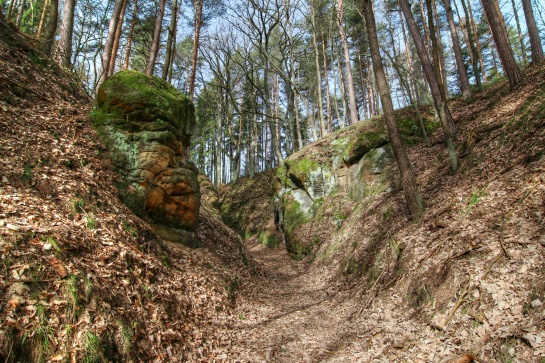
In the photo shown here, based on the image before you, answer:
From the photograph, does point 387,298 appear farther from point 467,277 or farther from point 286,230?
point 286,230

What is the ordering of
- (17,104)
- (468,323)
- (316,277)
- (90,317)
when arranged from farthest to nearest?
(316,277), (17,104), (468,323), (90,317)

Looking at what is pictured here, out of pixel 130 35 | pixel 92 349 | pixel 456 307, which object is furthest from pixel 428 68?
pixel 130 35

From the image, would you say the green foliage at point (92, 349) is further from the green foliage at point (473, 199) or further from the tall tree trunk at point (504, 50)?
the tall tree trunk at point (504, 50)

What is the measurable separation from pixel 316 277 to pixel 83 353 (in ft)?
25.5

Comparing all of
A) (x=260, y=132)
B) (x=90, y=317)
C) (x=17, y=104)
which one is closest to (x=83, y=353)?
(x=90, y=317)

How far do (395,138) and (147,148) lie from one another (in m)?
6.70

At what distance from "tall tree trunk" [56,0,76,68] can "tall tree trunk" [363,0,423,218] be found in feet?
32.0

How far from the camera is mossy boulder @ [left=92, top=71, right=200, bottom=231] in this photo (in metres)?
7.42

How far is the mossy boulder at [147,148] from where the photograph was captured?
7418 mm

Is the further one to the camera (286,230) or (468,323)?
(286,230)

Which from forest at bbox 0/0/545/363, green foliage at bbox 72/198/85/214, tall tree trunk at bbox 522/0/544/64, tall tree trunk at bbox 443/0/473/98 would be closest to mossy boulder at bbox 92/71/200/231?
forest at bbox 0/0/545/363

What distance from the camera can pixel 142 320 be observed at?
4.36m

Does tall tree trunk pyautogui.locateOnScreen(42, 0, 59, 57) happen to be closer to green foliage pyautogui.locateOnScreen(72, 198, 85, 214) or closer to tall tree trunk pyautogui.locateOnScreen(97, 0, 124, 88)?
tall tree trunk pyautogui.locateOnScreen(97, 0, 124, 88)

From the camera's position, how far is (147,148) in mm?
7801
